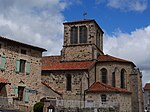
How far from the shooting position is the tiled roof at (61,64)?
119ft

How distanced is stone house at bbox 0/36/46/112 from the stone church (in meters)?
2.87

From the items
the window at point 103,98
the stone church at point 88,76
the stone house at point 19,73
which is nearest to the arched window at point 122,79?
the stone church at point 88,76

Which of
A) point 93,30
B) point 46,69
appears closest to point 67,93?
point 46,69

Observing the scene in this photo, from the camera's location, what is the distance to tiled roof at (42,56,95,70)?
36.2 metres

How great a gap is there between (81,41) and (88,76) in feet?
24.2

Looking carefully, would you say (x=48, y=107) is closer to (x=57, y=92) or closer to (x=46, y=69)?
(x=57, y=92)

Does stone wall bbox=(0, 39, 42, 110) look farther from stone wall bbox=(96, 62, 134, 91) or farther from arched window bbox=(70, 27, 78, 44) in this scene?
arched window bbox=(70, 27, 78, 44)

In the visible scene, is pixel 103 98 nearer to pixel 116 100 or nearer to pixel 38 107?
pixel 116 100

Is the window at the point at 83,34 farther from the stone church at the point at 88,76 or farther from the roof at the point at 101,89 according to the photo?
the roof at the point at 101,89

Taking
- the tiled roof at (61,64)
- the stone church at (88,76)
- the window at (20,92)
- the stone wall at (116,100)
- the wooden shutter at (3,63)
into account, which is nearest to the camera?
the wooden shutter at (3,63)

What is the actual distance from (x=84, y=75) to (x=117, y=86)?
4879mm

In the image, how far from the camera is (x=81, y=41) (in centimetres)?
4091

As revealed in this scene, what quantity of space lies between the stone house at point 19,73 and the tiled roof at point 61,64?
6327mm

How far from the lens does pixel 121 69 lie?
121 feet
